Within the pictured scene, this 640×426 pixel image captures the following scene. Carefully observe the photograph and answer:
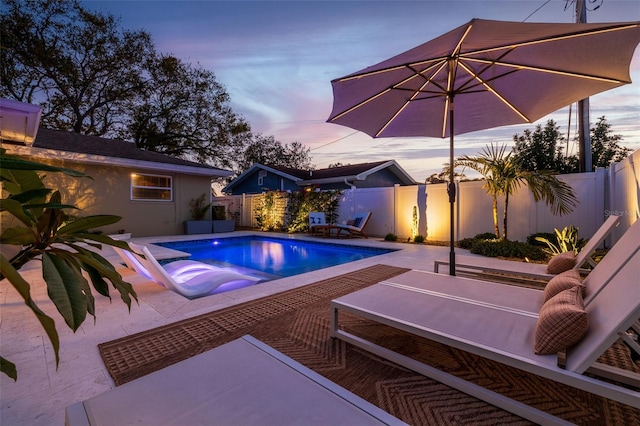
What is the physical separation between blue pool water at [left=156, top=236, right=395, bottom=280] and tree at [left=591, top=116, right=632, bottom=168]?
13.3 m

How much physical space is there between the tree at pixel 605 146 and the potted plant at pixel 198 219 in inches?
722

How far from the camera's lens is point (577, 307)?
187 cm

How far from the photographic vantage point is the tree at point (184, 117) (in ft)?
63.6

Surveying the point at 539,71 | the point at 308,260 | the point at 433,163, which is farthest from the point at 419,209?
the point at 433,163

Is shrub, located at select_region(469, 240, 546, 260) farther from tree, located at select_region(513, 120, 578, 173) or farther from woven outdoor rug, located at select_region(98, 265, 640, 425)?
tree, located at select_region(513, 120, 578, 173)

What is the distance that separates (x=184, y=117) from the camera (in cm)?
2048

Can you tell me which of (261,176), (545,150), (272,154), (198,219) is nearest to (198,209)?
(198,219)

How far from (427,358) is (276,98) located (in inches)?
589

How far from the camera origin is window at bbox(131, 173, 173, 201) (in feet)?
38.9

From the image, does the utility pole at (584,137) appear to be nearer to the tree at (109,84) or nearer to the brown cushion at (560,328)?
the brown cushion at (560,328)

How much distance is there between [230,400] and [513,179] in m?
8.22

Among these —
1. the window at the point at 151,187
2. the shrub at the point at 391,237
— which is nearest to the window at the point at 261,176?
the window at the point at 151,187

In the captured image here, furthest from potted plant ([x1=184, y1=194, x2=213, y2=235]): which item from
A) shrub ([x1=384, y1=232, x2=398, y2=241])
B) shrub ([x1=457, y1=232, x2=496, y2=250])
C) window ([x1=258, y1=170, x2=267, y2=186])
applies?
shrub ([x1=457, y1=232, x2=496, y2=250])

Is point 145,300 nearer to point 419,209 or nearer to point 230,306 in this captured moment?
point 230,306
